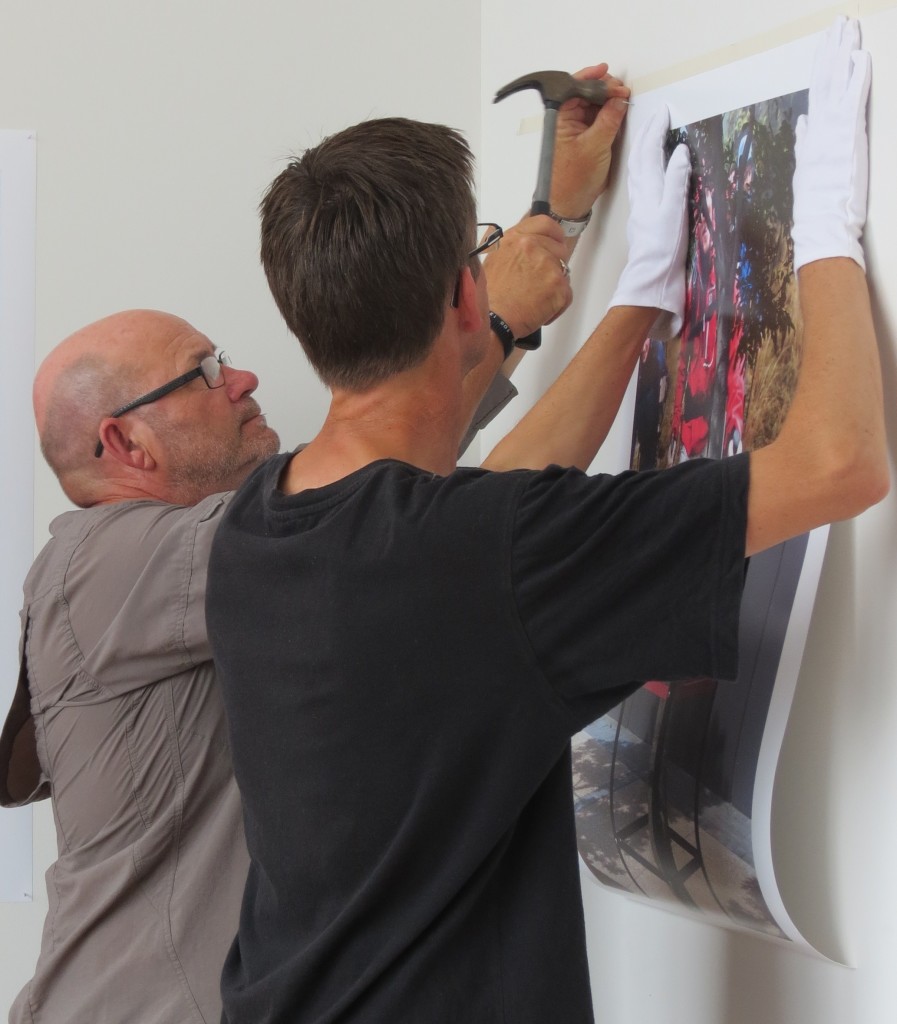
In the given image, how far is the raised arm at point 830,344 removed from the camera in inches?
31.6

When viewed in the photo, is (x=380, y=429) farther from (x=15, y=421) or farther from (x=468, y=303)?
(x=15, y=421)

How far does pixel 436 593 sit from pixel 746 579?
40 cm

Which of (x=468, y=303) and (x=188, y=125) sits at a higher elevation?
(x=188, y=125)

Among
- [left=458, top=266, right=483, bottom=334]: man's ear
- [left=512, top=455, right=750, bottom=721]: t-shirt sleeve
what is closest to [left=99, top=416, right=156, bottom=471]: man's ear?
[left=458, top=266, right=483, bottom=334]: man's ear

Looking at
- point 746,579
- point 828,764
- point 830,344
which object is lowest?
point 828,764

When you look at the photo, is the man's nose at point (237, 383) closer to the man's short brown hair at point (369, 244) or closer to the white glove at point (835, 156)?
the man's short brown hair at point (369, 244)

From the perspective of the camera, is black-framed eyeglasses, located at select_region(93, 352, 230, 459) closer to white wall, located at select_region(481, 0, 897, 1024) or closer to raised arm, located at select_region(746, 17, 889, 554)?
white wall, located at select_region(481, 0, 897, 1024)

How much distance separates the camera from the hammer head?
1368 mm

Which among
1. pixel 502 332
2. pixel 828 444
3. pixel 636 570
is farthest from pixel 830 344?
pixel 502 332

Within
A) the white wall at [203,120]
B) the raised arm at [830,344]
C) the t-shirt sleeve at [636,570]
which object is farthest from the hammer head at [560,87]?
the t-shirt sleeve at [636,570]

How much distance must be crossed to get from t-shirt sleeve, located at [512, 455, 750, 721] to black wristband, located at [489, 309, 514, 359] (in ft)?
1.97

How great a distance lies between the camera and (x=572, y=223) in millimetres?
1457

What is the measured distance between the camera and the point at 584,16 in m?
1.50

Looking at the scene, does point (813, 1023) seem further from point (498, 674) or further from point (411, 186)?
point (411, 186)
